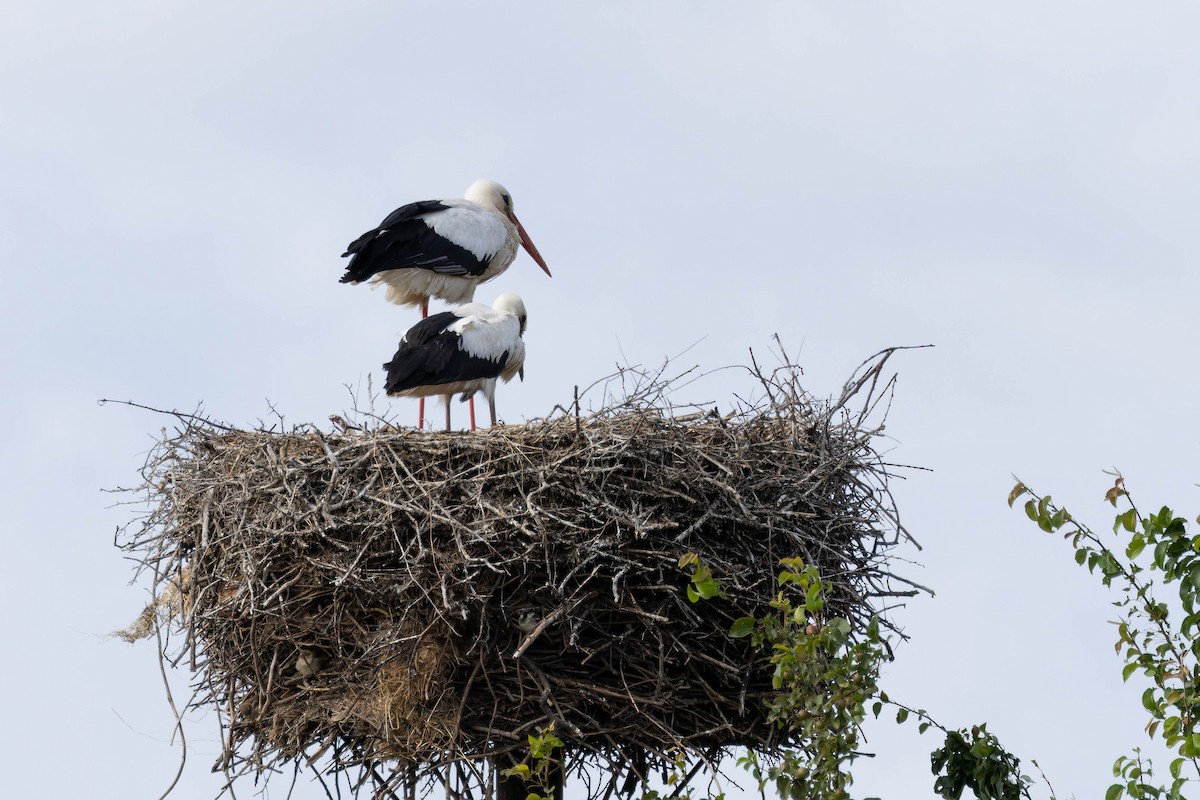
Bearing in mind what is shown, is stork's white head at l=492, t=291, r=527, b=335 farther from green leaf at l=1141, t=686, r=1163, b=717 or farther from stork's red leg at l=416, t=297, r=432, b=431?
green leaf at l=1141, t=686, r=1163, b=717

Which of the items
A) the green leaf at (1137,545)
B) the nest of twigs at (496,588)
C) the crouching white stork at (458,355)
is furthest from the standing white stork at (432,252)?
the green leaf at (1137,545)

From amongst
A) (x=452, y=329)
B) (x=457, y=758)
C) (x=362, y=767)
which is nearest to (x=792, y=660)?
(x=457, y=758)

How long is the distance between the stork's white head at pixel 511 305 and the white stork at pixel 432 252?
1.78 ft

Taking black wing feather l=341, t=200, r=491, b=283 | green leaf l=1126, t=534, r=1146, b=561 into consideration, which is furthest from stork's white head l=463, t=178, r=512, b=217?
green leaf l=1126, t=534, r=1146, b=561

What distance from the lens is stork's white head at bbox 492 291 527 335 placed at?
844 cm

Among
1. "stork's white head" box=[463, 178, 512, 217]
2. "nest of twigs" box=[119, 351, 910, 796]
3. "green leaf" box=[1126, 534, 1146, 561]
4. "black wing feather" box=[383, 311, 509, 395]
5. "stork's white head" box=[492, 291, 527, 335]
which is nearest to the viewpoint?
"green leaf" box=[1126, 534, 1146, 561]

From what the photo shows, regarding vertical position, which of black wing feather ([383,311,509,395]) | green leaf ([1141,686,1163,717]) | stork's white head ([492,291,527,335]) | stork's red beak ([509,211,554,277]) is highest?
stork's red beak ([509,211,554,277])

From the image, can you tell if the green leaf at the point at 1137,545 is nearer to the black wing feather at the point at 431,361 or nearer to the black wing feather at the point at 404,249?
the black wing feather at the point at 431,361

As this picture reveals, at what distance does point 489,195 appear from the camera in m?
9.98

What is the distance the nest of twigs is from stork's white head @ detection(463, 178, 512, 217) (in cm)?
361

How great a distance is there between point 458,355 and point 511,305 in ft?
2.80

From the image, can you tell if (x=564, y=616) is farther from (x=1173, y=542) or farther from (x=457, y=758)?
(x=1173, y=542)

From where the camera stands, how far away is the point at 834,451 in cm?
686

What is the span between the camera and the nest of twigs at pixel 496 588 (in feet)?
20.0
